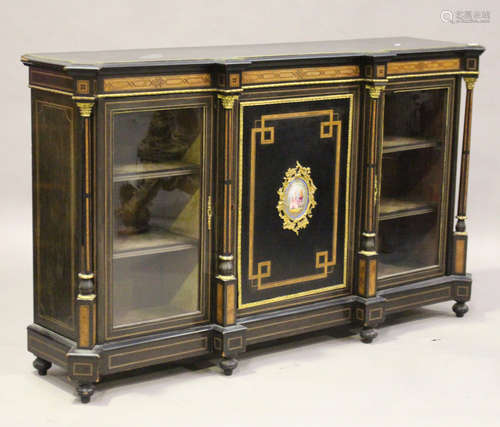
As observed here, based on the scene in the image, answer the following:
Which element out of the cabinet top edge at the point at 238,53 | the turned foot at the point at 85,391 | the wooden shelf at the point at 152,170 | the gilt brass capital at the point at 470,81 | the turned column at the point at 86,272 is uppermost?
the cabinet top edge at the point at 238,53

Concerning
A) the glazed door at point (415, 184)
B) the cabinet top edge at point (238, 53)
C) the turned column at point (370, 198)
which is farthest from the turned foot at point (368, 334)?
the cabinet top edge at point (238, 53)

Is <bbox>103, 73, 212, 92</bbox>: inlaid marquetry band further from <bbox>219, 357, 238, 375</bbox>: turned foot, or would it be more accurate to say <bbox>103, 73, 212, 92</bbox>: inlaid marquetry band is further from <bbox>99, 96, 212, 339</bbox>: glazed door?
<bbox>219, 357, 238, 375</bbox>: turned foot

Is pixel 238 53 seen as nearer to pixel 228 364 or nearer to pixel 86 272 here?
pixel 86 272

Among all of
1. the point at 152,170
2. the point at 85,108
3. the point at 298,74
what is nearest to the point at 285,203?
the point at 298,74

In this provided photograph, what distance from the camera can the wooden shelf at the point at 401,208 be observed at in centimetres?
665

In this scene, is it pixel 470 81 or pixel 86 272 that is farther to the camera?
pixel 470 81

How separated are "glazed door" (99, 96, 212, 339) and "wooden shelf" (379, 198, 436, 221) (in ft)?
4.12

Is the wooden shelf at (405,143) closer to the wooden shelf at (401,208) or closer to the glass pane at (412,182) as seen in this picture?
the glass pane at (412,182)

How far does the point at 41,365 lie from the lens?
5.80 metres

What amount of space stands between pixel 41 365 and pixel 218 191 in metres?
1.20

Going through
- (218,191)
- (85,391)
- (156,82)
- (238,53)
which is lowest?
(85,391)

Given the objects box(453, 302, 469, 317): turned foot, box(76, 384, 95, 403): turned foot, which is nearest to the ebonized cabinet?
box(76, 384, 95, 403): turned foot

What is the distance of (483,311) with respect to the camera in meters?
6.99

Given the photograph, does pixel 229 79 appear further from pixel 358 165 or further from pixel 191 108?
pixel 358 165
